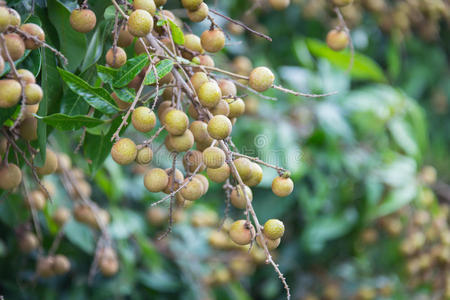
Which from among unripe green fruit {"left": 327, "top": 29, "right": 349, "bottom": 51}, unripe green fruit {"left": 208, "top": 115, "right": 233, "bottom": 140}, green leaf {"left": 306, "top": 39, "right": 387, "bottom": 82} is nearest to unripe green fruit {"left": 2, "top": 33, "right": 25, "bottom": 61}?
unripe green fruit {"left": 208, "top": 115, "right": 233, "bottom": 140}

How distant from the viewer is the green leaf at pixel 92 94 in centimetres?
62

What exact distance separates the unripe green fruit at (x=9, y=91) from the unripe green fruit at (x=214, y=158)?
0.73 feet

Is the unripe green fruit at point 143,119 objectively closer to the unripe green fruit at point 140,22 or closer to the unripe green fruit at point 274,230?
the unripe green fruit at point 140,22

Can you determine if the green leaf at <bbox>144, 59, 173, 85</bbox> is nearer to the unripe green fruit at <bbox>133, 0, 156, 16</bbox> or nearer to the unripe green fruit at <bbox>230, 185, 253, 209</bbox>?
the unripe green fruit at <bbox>133, 0, 156, 16</bbox>

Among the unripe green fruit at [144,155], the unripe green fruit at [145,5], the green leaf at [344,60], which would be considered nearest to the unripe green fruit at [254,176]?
the unripe green fruit at [144,155]

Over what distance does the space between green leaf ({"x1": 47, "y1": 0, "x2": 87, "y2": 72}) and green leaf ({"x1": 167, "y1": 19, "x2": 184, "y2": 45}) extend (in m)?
0.13

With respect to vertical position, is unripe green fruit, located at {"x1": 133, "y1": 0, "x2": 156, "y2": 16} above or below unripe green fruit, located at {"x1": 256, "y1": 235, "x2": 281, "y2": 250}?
above

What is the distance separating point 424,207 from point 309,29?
2.95 feet

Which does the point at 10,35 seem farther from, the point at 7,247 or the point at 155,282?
the point at 155,282

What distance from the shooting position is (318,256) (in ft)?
6.13

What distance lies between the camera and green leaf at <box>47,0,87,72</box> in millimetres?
679

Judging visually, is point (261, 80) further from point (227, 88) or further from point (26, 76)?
point (26, 76)

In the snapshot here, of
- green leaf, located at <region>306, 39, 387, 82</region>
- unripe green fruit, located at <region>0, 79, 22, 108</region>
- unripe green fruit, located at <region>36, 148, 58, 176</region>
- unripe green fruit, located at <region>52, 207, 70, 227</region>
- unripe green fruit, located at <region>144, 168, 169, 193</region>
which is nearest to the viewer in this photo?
unripe green fruit, located at <region>0, 79, 22, 108</region>

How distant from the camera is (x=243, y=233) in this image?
1.95 feet
